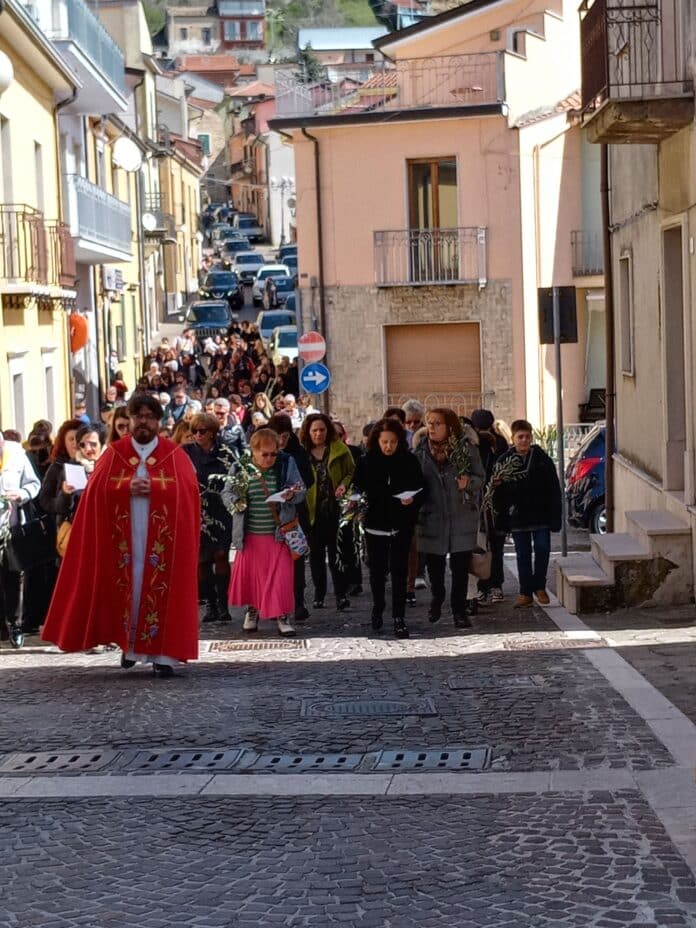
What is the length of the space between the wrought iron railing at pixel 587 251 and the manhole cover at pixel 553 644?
72.5ft

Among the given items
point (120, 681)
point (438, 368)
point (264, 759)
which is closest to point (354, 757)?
point (264, 759)

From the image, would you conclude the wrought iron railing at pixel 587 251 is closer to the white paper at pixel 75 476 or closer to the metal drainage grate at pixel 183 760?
the white paper at pixel 75 476

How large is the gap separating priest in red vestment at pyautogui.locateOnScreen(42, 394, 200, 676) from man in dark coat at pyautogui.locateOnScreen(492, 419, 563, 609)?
3659 mm

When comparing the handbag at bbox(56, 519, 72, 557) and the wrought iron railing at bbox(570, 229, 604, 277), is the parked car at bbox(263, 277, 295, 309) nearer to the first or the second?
the wrought iron railing at bbox(570, 229, 604, 277)

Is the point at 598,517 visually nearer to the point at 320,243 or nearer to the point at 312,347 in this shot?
the point at 312,347

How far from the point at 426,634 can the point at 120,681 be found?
3.03 meters

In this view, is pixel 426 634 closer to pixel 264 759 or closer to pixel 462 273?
pixel 264 759

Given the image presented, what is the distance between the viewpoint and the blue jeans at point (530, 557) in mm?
13531

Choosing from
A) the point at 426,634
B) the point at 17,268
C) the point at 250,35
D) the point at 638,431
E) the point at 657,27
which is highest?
the point at 250,35

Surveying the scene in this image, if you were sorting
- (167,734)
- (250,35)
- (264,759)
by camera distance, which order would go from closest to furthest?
(264,759), (167,734), (250,35)

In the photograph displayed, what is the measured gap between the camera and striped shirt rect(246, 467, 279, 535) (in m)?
12.7

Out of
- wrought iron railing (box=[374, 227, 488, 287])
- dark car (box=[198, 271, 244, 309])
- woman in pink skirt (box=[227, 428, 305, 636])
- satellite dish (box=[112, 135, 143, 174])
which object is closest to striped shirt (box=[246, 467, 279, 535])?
woman in pink skirt (box=[227, 428, 305, 636])

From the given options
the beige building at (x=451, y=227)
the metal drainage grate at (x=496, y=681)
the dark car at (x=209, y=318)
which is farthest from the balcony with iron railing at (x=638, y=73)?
the dark car at (x=209, y=318)

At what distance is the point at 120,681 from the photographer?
1056cm
